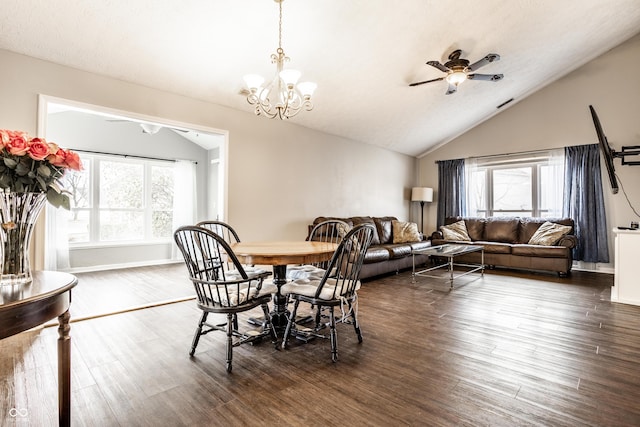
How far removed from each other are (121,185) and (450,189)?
677cm

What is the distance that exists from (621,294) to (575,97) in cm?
380

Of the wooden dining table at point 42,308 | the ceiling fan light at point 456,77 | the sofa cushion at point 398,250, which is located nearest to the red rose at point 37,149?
the wooden dining table at point 42,308

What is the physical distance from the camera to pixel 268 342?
8.46 ft

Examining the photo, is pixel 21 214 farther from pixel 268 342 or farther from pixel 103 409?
pixel 268 342

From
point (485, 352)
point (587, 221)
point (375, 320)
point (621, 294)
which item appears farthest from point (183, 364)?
point (587, 221)

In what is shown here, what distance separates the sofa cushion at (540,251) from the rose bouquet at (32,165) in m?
6.05

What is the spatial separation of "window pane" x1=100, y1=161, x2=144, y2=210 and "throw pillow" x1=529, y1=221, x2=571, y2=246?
7.35 metres

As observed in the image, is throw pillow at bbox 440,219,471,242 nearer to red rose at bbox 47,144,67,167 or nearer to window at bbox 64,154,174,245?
window at bbox 64,154,174,245

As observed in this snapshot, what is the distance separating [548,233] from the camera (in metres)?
5.46

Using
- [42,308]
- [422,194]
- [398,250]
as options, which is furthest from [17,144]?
[422,194]

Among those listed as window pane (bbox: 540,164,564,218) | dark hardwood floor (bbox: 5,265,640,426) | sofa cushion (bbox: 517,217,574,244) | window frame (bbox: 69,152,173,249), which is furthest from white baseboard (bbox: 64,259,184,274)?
window pane (bbox: 540,164,564,218)

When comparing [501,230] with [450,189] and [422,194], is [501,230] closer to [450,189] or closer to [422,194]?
[450,189]

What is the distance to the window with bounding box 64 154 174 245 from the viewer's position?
574cm

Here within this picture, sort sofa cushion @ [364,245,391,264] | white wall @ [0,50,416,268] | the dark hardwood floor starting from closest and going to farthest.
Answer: the dark hardwood floor → white wall @ [0,50,416,268] → sofa cushion @ [364,245,391,264]
